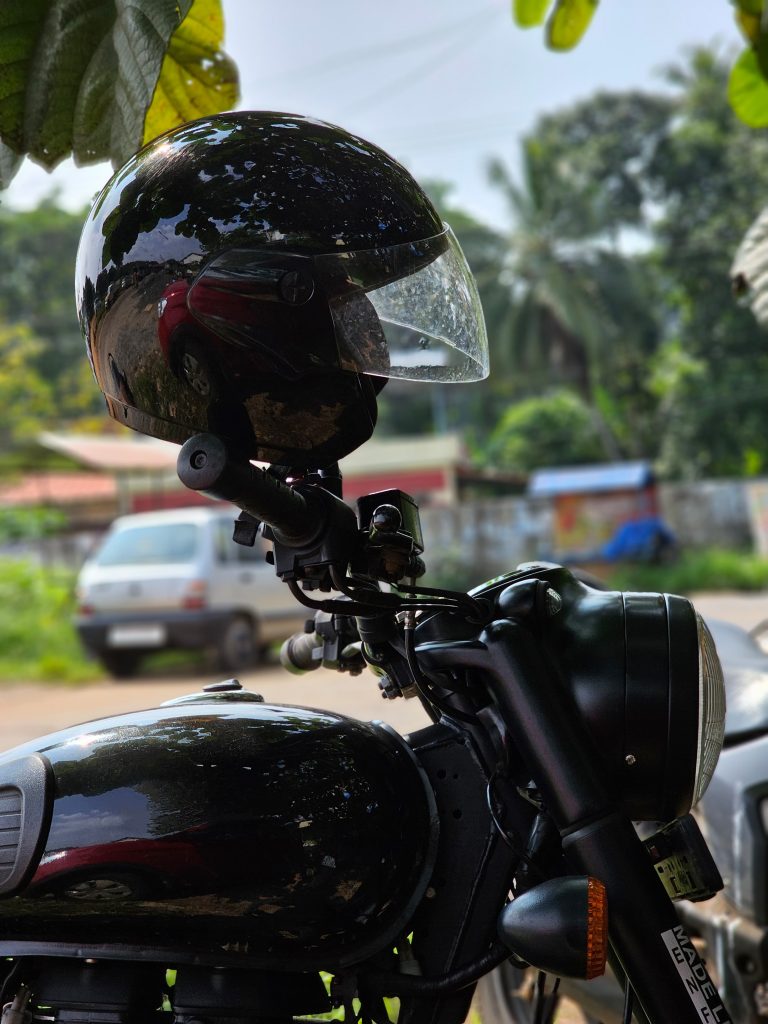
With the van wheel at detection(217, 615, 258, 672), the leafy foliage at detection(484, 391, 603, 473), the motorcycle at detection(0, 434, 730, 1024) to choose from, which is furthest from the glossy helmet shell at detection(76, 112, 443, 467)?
the leafy foliage at detection(484, 391, 603, 473)

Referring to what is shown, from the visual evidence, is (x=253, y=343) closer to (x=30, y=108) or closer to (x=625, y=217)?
(x=30, y=108)

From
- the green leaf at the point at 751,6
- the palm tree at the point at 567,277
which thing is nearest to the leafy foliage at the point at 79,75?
the green leaf at the point at 751,6

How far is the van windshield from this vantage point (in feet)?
34.7

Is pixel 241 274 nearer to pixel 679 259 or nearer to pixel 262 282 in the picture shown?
pixel 262 282

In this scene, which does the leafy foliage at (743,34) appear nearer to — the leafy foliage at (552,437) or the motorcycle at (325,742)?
the motorcycle at (325,742)

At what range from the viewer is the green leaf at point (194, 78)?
169 centimetres

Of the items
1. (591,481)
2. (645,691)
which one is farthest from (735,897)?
(591,481)

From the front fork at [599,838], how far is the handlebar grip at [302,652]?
1.46ft

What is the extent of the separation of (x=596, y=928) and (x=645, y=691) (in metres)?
0.25

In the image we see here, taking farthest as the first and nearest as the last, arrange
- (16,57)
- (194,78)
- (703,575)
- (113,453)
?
(703,575)
(113,453)
(194,78)
(16,57)

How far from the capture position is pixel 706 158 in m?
24.3

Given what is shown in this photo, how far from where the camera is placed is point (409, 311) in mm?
1243

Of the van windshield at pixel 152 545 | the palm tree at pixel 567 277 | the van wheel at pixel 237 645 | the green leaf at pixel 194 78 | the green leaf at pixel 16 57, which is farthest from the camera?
the palm tree at pixel 567 277

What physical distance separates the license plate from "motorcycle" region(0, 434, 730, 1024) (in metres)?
9.23
